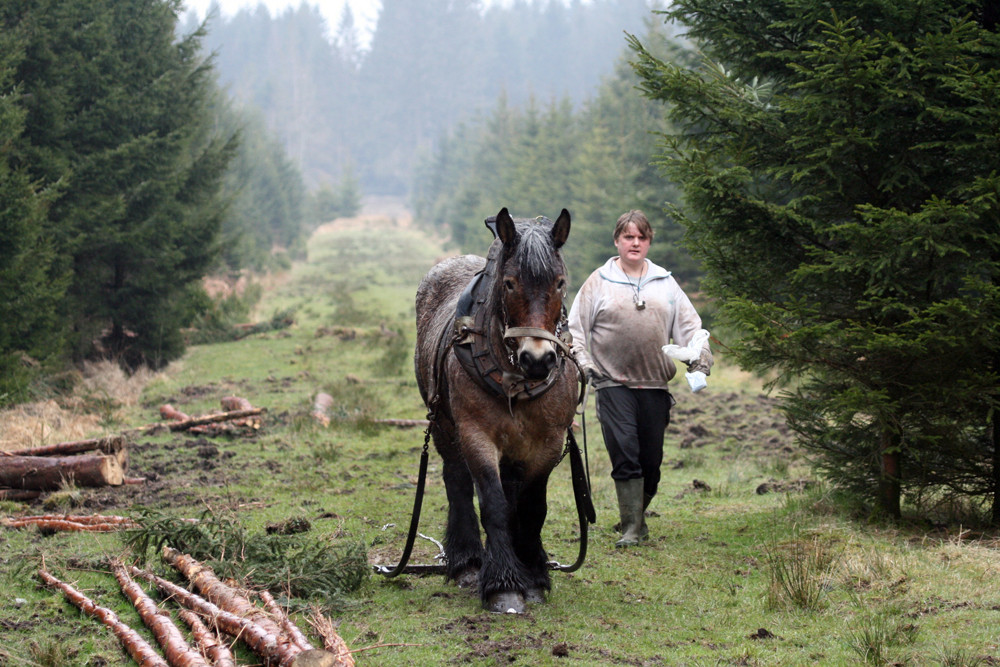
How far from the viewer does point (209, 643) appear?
151 inches

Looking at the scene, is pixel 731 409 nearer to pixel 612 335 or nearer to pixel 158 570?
pixel 612 335

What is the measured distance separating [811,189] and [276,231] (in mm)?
45279

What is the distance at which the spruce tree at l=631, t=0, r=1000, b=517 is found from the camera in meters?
5.83

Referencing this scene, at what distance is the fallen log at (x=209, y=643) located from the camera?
145 inches

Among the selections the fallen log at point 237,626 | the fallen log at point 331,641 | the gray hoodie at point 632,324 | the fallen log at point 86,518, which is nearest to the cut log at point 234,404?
the fallen log at point 86,518

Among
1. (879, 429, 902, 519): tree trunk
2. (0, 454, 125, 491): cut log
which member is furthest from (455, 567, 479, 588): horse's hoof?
(0, 454, 125, 491): cut log

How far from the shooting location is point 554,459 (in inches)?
205

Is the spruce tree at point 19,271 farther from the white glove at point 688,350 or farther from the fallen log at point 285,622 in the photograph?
the white glove at point 688,350

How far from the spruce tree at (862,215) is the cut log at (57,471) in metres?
5.67

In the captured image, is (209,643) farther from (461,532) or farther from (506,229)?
(506,229)

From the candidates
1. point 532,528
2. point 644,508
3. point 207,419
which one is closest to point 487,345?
point 532,528

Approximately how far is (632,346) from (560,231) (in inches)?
76.8

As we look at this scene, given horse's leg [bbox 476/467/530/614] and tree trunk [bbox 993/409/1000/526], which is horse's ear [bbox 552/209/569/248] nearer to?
horse's leg [bbox 476/467/530/614]

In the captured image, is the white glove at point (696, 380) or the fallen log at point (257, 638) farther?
the white glove at point (696, 380)
